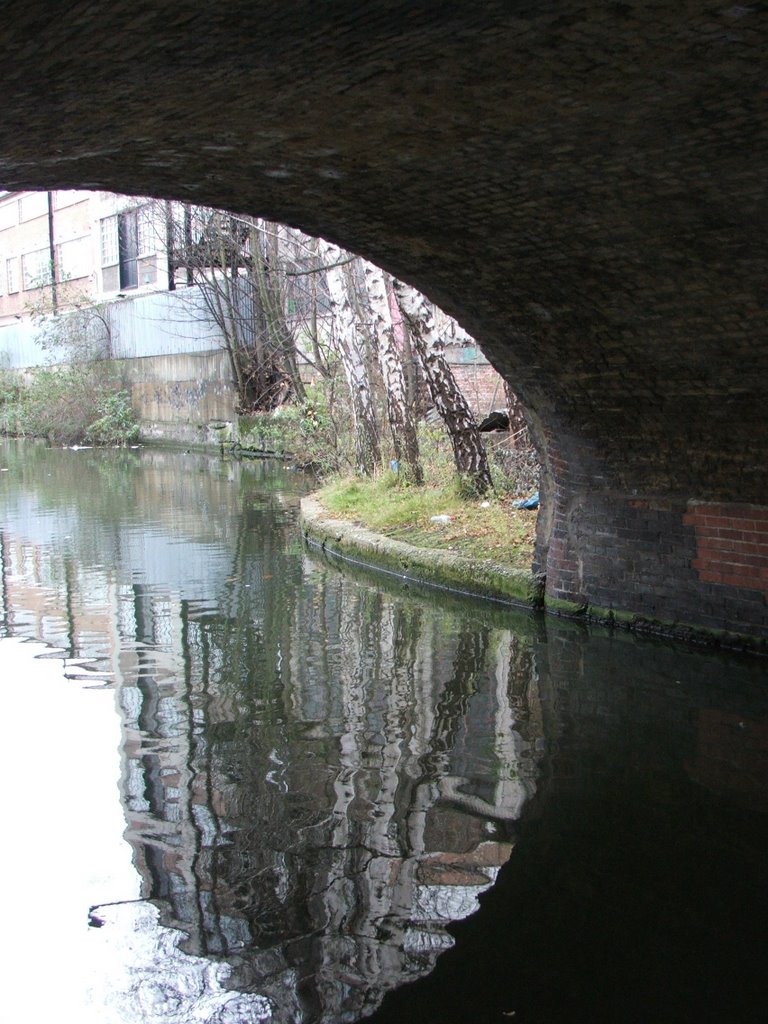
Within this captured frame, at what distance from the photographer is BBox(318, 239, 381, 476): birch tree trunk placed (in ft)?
44.9

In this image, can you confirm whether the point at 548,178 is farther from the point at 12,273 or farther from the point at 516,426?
the point at 12,273

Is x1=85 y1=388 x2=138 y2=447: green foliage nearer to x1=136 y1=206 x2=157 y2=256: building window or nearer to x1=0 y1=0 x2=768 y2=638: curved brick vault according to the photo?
x1=136 y1=206 x2=157 y2=256: building window

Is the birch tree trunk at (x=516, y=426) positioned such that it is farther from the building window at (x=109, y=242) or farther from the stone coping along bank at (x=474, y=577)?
the building window at (x=109, y=242)

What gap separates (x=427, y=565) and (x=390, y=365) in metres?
3.56

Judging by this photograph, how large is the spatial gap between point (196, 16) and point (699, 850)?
3344mm

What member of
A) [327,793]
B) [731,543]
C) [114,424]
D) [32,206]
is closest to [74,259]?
[32,206]

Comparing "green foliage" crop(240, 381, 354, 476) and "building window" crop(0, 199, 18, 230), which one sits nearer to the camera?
"green foliage" crop(240, 381, 354, 476)

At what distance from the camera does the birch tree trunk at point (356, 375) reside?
13.7m

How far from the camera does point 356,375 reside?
14.1 meters

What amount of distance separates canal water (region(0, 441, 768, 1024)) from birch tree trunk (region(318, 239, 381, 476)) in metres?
5.43

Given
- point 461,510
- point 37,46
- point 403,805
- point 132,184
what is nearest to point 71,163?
point 132,184

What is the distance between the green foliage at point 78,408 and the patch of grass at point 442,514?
17.5m

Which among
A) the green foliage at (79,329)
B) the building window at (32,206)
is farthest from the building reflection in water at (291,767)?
the building window at (32,206)

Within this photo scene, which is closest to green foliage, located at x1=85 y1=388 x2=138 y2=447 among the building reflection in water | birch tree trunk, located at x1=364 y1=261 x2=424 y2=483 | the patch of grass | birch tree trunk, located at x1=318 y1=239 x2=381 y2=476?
birch tree trunk, located at x1=318 y1=239 x2=381 y2=476
